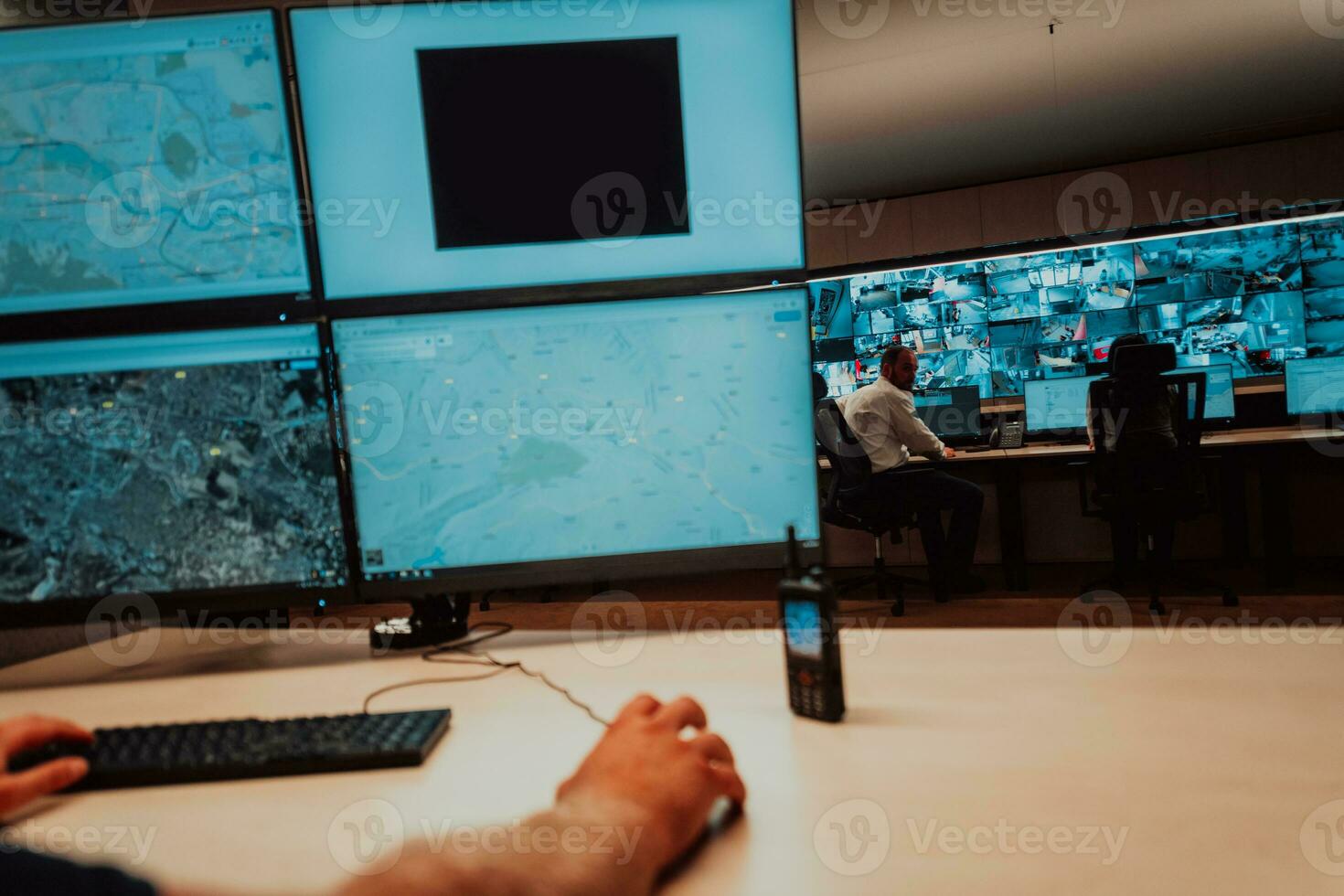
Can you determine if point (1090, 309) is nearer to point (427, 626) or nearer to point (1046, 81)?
point (1046, 81)

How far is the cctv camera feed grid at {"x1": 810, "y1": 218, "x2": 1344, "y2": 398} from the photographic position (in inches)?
209

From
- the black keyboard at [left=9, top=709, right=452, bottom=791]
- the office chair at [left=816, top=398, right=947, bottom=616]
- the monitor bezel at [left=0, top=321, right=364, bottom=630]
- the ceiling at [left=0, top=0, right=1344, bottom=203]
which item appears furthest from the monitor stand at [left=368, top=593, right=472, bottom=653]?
Answer: the office chair at [left=816, top=398, right=947, bottom=616]

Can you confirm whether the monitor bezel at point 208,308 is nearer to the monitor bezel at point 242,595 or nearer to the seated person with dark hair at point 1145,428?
the monitor bezel at point 242,595

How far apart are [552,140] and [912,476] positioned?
3697 mm

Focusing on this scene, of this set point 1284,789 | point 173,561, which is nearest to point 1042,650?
point 1284,789

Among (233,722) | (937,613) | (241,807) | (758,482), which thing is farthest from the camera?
(937,613)

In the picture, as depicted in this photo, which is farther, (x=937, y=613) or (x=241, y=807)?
(x=937, y=613)

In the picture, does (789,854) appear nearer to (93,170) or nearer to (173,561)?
(173,561)

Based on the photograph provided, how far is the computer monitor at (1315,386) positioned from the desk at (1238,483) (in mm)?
139

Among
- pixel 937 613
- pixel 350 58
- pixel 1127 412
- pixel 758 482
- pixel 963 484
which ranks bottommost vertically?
pixel 937 613

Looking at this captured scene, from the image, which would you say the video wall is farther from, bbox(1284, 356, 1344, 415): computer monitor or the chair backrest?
bbox(1284, 356, 1344, 415): computer monitor

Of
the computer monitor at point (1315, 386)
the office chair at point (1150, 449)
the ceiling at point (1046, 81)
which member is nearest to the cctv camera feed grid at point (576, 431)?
the ceiling at point (1046, 81)

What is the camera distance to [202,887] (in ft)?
1.84

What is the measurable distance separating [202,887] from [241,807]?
149mm
